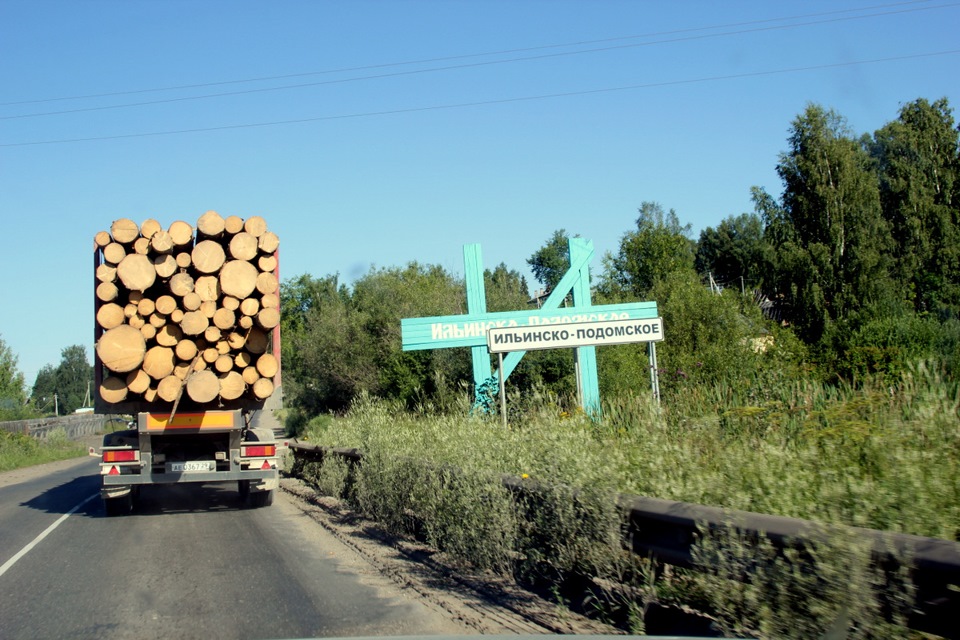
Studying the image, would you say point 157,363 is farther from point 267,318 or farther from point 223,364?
point 267,318

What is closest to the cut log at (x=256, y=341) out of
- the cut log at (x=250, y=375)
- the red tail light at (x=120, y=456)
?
the cut log at (x=250, y=375)

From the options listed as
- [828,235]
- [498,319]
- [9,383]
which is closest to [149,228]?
[498,319]

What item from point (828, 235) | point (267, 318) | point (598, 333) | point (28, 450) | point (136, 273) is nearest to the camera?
point (136, 273)

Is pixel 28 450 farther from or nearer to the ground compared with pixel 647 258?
nearer to the ground

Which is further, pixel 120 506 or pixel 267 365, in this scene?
pixel 120 506

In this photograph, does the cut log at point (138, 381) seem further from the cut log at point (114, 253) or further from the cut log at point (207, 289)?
the cut log at point (114, 253)

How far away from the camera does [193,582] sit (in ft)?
24.9

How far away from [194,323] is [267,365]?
126 cm

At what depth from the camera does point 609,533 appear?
5.32 meters

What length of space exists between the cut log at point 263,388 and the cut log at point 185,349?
104 cm

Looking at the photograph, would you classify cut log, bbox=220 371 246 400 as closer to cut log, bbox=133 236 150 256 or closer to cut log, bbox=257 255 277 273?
cut log, bbox=257 255 277 273

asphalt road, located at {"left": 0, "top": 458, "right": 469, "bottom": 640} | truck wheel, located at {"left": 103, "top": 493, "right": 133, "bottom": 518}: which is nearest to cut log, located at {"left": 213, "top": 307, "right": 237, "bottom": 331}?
asphalt road, located at {"left": 0, "top": 458, "right": 469, "bottom": 640}

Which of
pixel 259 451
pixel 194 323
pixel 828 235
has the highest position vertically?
pixel 828 235

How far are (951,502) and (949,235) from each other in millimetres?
44902
